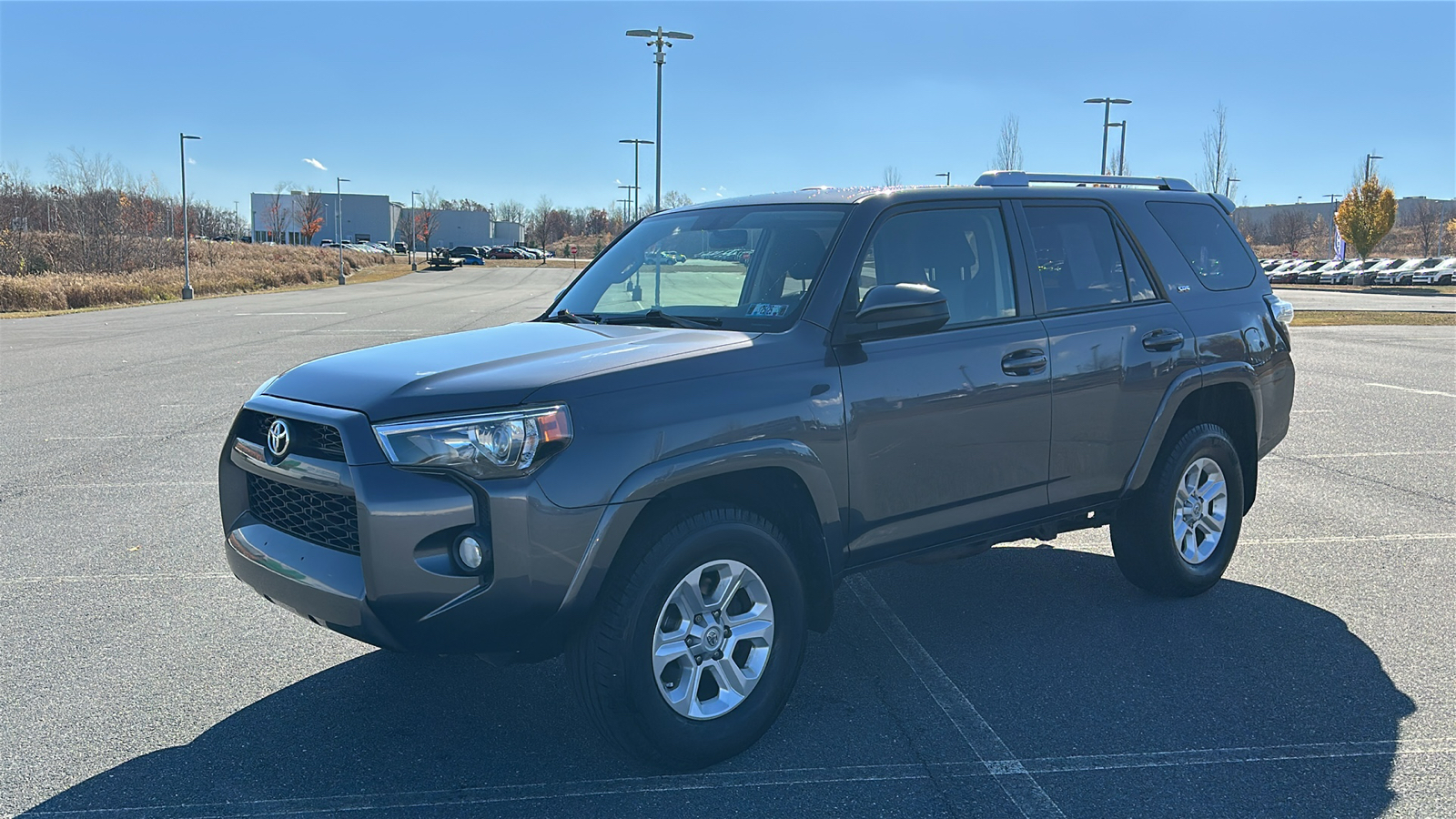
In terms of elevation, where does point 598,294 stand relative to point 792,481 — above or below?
above

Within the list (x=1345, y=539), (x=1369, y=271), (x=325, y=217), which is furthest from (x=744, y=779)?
(x=325, y=217)

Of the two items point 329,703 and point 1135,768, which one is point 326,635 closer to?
point 329,703

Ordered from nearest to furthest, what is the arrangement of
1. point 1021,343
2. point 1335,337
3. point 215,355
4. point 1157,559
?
point 1021,343, point 1157,559, point 215,355, point 1335,337

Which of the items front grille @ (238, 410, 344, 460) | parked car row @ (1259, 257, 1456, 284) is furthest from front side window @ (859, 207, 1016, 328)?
parked car row @ (1259, 257, 1456, 284)

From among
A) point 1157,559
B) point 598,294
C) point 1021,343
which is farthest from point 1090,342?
point 598,294

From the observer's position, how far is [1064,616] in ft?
17.3

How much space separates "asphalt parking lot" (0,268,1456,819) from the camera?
11.5 feet

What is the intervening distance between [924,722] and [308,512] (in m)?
2.24

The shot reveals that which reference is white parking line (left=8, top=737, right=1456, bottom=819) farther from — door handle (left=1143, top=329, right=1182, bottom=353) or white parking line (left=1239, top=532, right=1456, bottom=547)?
white parking line (left=1239, top=532, right=1456, bottom=547)

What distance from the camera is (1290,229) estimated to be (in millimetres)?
111438

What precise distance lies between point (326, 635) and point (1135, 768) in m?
3.39

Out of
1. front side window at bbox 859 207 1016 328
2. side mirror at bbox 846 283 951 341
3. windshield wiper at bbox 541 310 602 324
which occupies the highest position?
front side window at bbox 859 207 1016 328

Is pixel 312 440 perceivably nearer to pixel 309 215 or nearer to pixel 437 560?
pixel 437 560

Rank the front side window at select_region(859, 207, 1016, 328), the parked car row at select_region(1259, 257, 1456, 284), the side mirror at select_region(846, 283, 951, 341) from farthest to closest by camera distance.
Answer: the parked car row at select_region(1259, 257, 1456, 284) → the front side window at select_region(859, 207, 1016, 328) → the side mirror at select_region(846, 283, 951, 341)
